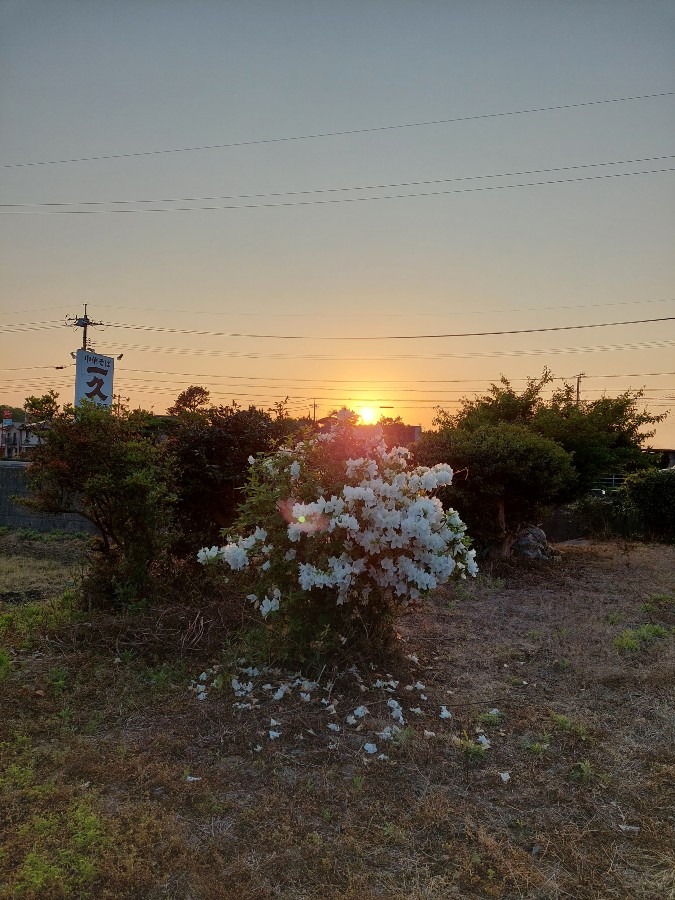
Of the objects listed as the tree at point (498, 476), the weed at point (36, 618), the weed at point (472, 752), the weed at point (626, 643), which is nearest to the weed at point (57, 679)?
the weed at point (36, 618)

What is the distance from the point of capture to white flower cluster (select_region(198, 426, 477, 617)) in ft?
14.3

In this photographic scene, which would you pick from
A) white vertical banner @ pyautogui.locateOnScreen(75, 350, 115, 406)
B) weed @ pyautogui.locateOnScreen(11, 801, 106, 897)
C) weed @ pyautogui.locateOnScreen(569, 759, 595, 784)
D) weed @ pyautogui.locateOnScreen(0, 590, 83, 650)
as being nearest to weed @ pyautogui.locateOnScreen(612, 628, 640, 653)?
weed @ pyautogui.locateOnScreen(569, 759, 595, 784)

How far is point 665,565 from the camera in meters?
10.6

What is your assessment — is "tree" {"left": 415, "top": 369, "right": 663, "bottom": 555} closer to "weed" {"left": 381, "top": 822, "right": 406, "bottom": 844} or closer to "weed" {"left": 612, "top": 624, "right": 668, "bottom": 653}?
"weed" {"left": 612, "top": 624, "right": 668, "bottom": 653}

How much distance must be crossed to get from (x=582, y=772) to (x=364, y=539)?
175 centimetres

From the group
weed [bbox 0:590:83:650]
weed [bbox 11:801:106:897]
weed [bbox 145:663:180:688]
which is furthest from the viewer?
weed [bbox 0:590:83:650]

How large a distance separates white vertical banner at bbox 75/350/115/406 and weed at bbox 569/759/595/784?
1901cm

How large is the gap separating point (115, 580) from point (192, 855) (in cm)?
371

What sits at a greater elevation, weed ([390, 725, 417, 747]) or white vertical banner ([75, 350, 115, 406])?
white vertical banner ([75, 350, 115, 406])

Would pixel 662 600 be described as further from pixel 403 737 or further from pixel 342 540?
pixel 403 737

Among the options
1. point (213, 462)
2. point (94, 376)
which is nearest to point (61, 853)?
point (213, 462)

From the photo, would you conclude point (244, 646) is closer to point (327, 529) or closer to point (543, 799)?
point (327, 529)

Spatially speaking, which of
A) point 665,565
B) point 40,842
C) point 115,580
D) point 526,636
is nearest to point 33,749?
point 40,842

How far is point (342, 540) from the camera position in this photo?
4516mm
